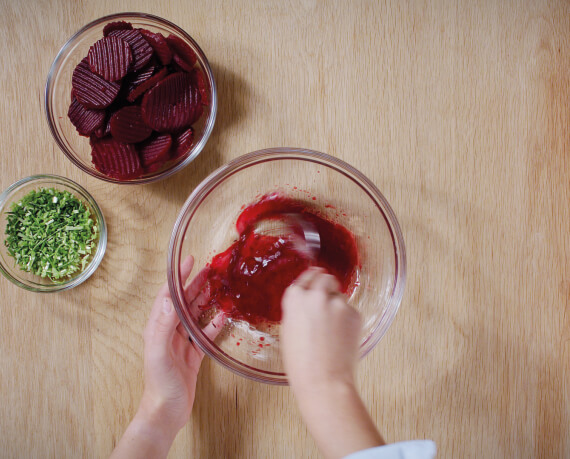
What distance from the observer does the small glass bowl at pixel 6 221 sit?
97 cm

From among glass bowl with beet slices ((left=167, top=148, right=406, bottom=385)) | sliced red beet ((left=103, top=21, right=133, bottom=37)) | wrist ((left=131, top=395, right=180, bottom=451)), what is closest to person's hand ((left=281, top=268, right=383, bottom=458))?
glass bowl with beet slices ((left=167, top=148, right=406, bottom=385))

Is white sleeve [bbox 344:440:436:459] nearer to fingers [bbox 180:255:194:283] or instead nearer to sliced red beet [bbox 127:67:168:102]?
fingers [bbox 180:255:194:283]

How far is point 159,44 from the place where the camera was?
895 mm

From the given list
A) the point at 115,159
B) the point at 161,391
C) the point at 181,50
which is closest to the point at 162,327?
the point at 161,391

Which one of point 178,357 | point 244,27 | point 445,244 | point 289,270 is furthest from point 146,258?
point 445,244

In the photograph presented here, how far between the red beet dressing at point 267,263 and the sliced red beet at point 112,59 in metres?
0.36

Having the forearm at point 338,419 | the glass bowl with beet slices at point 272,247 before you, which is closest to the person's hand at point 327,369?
the forearm at point 338,419

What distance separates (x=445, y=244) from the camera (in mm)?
990

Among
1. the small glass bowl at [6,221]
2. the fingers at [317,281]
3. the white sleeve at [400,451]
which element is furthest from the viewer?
the small glass bowl at [6,221]

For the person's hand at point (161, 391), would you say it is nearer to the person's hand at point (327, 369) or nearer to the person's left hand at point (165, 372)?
the person's left hand at point (165, 372)

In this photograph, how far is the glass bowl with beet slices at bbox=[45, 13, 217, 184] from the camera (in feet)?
2.89

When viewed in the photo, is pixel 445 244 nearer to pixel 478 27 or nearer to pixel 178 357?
pixel 478 27

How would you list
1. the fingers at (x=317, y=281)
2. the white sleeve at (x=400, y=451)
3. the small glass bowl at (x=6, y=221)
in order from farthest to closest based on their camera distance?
the small glass bowl at (x=6, y=221)
the fingers at (x=317, y=281)
the white sleeve at (x=400, y=451)

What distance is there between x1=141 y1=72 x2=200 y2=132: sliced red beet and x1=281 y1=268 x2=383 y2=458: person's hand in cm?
42
